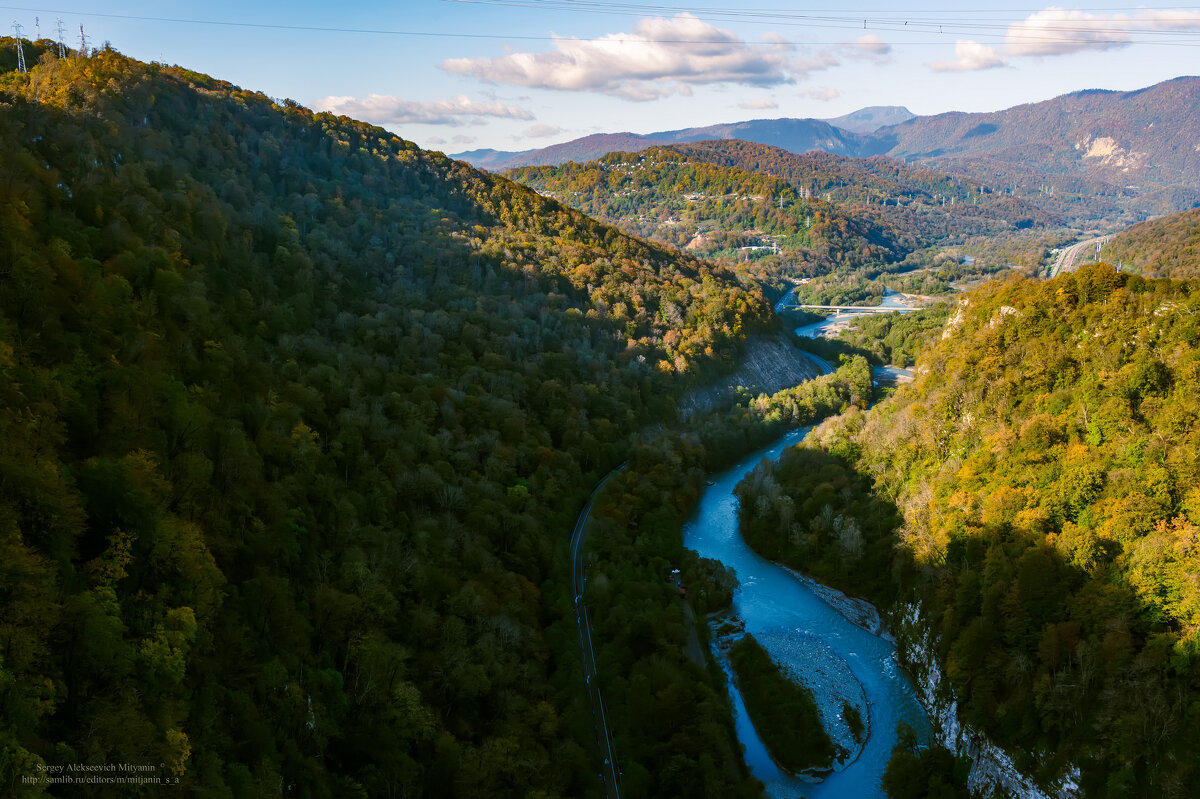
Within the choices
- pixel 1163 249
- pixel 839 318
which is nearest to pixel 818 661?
pixel 839 318

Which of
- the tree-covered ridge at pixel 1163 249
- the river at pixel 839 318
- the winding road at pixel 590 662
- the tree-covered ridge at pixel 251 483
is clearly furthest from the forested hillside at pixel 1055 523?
the river at pixel 839 318

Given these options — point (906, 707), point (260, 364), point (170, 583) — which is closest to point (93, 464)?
point (170, 583)

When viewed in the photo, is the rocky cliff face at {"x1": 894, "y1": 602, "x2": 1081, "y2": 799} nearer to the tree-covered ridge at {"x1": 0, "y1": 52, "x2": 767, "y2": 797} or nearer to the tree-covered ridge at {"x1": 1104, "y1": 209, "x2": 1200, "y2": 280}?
the tree-covered ridge at {"x1": 0, "y1": 52, "x2": 767, "y2": 797}

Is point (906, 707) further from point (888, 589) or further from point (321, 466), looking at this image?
point (321, 466)

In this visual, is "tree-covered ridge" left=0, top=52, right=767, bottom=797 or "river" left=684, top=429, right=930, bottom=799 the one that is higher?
"tree-covered ridge" left=0, top=52, right=767, bottom=797

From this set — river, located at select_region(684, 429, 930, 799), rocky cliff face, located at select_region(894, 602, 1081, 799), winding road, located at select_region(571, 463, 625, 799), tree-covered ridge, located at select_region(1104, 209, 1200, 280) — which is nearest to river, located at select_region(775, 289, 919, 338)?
tree-covered ridge, located at select_region(1104, 209, 1200, 280)
